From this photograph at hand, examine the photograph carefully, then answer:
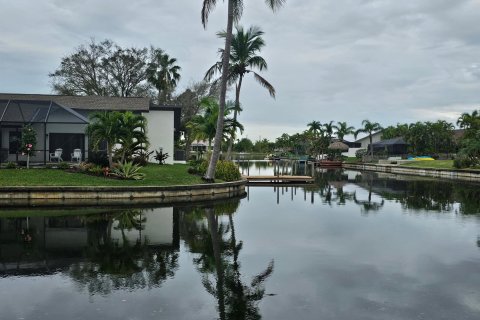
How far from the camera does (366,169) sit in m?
59.6

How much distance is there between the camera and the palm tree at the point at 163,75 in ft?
178

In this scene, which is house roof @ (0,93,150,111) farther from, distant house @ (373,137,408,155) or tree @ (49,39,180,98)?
distant house @ (373,137,408,155)

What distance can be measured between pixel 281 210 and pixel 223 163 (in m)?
8.85

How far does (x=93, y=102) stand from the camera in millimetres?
36938

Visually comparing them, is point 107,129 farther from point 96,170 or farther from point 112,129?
point 96,170

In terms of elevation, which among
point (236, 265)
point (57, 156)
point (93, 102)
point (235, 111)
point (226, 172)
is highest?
point (93, 102)

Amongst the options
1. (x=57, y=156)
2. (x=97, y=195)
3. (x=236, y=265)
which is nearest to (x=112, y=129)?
(x=97, y=195)

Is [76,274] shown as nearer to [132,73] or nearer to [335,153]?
[132,73]

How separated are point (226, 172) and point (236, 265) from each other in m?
17.1

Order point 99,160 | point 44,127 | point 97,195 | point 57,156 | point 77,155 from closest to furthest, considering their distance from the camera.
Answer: point 97,195
point 99,160
point 44,127
point 57,156
point 77,155

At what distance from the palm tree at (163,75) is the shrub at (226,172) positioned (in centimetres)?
3002

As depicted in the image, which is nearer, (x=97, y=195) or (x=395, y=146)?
(x=97, y=195)

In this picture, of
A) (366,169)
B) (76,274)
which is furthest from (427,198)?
(366,169)

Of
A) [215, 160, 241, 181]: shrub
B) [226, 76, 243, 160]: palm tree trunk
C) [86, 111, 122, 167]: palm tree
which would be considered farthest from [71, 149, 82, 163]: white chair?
[226, 76, 243, 160]: palm tree trunk
